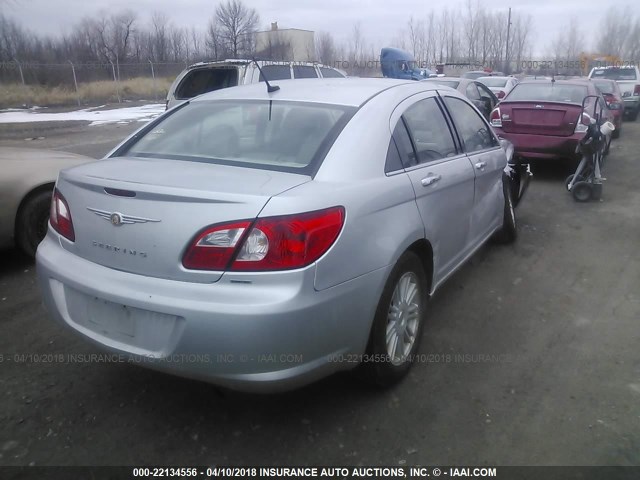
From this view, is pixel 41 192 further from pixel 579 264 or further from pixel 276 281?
pixel 579 264

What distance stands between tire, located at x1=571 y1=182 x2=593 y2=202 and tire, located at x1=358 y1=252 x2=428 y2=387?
502cm

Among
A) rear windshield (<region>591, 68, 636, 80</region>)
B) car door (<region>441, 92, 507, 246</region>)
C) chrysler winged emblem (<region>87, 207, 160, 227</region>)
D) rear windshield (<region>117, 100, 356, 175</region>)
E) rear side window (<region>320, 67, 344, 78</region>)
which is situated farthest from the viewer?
rear windshield (<region>591, 68, 636, 80</region>)

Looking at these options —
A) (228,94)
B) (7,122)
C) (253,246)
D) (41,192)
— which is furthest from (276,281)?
(7,122)

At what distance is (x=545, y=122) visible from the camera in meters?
8.12

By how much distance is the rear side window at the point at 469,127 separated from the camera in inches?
155

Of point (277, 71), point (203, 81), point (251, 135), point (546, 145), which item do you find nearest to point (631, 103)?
point (546, 145)

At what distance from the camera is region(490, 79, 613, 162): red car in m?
7.96

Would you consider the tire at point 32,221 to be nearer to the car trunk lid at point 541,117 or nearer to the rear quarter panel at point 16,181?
the rear quarter panel at point 16,181

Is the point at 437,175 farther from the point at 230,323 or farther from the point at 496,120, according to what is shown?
the point at 496,120

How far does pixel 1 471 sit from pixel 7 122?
1957 cm

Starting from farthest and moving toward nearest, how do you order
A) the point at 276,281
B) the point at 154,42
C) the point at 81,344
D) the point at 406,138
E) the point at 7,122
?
the point at 154,42, the point at 7,122, the point at 81,344, the point at 406,138, the point at 276,281

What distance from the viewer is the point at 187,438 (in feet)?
8.40

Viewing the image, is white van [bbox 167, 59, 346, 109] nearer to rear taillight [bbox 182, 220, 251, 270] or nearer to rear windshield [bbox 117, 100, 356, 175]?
rear windshield [bbox 117, 100, 356, 175]

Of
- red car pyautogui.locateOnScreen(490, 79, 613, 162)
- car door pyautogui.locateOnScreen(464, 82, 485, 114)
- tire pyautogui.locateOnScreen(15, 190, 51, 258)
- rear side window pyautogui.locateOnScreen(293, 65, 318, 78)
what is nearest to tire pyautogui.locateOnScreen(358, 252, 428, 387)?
tire pyautogui.locateOnScreen(15, 190, 51, 258)
